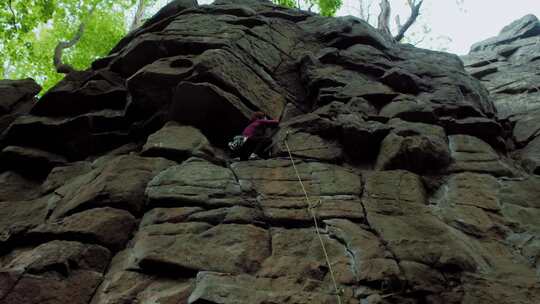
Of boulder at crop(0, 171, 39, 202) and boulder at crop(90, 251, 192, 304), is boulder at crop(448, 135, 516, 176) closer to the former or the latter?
boulder at crop(90, 251, 192, 304)

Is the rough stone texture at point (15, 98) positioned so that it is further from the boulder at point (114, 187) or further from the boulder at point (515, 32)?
the boulder at point (515, 32)

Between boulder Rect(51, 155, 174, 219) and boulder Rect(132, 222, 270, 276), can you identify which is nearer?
boulder Rect(132, 222, 270, 276)

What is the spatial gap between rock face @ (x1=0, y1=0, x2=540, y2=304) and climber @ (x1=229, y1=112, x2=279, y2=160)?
0.28 m

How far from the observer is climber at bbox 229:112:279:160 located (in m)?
8.23

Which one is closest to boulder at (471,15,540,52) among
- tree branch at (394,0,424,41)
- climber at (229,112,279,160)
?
tree branch at (394,0,424,41)

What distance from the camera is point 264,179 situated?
729 centimetres

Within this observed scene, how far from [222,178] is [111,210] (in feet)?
5.76

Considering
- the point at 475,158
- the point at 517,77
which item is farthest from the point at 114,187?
the point at 517,77

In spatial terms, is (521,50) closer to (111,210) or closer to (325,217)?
(325,217)

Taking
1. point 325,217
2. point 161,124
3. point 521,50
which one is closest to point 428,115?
point 325,217

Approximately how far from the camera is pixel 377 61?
37.8 ft

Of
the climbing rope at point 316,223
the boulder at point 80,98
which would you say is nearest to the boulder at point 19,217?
the boulder at point 80,98

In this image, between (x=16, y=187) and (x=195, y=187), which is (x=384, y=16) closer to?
(x=195, y=187)

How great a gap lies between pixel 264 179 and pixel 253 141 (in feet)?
3.94
